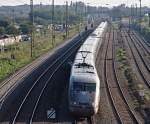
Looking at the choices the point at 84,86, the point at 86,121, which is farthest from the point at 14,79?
the point at 86,121

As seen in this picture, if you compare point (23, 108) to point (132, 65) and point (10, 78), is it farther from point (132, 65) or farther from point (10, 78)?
point (132, 65)

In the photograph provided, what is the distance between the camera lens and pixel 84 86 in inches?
1018

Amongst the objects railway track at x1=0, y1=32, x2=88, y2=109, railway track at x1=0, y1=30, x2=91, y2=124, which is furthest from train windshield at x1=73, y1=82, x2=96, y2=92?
railway track at x1=0, y1=32, x2=88, y2=109

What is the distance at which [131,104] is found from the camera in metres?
29.9

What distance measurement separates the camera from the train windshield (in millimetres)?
25734

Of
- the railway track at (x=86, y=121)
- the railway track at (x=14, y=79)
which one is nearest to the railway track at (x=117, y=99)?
the railway track at (x=86, y=121)

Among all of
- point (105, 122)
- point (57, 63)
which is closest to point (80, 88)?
point (105, 122)

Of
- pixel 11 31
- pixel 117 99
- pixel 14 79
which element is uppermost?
pixel 11 31

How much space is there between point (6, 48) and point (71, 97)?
4391cm

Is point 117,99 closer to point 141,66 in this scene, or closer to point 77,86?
point 77,86

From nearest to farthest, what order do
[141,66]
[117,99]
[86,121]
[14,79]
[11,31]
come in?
[86,121] < [117,99] < [14,79] < [141,66] < [11,31]

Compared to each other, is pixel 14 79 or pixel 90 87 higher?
pixel 90 87

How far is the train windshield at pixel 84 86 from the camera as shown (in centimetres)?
2573

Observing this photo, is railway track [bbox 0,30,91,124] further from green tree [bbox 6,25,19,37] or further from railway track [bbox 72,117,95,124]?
green tree [bbox 6,25,19,37]
